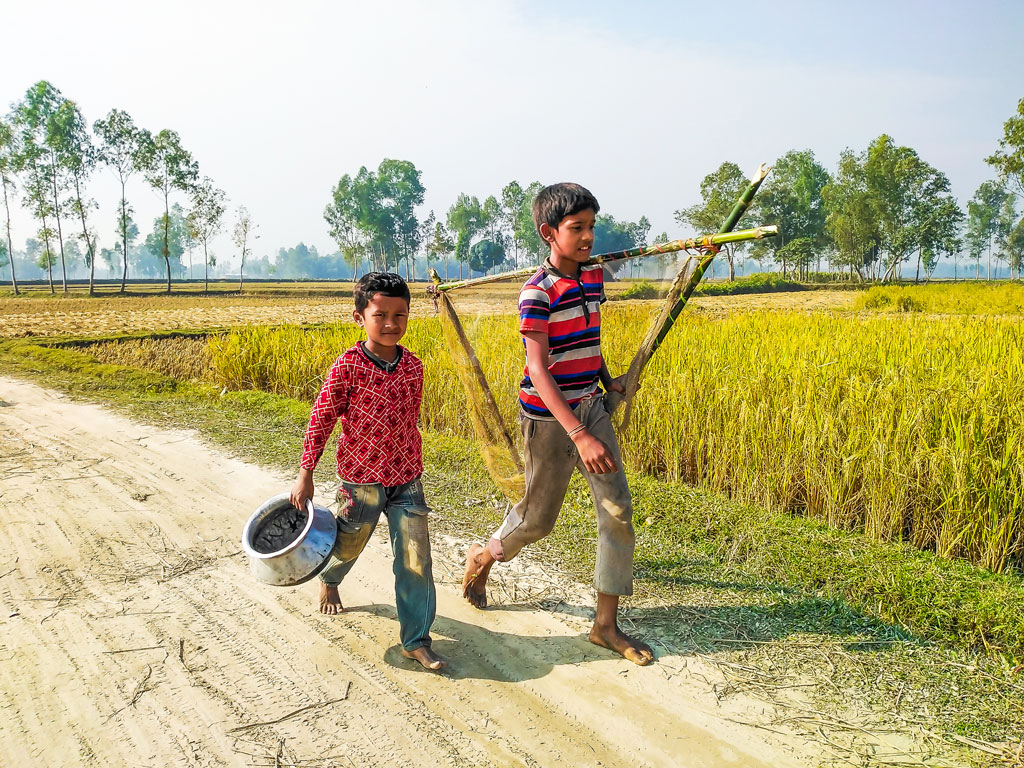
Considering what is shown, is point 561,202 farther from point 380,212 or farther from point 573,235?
point 380,212

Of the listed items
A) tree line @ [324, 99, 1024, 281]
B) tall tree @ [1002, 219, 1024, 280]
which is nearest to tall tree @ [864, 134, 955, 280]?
tree line @ [324, 99, 1024, 281]

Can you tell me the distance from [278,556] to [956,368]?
4535 mm

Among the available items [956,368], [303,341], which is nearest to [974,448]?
[956,368]

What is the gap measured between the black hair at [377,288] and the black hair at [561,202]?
569mm

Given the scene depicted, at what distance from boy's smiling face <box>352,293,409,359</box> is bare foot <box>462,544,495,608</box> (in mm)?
987

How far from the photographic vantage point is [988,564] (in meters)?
3.23

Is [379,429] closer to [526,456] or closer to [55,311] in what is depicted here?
[526,456]

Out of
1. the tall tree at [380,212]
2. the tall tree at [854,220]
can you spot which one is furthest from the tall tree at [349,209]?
the tall tree at [854,220]

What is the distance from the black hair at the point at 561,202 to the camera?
241 centimetres

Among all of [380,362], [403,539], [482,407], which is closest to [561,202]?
[380,362]

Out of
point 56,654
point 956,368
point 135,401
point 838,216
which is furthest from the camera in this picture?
point 838,216

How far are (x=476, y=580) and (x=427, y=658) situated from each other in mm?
566

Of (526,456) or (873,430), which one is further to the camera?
(873,430)

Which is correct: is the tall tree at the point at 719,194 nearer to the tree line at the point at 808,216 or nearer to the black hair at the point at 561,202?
the tree line at the point at 808,216
